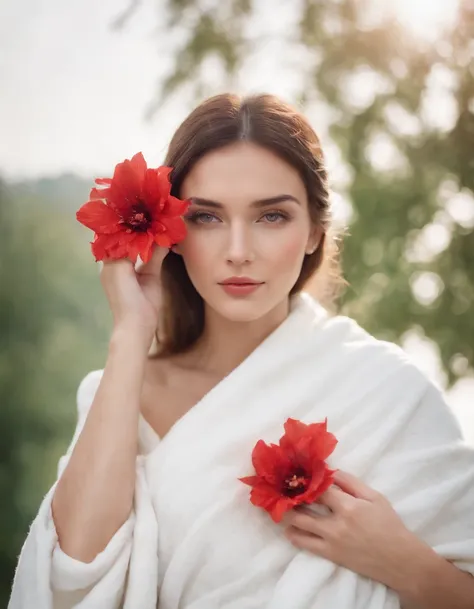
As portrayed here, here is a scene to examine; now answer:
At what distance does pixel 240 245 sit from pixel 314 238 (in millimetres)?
288

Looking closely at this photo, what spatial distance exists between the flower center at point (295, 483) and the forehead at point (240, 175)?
52 centimetres

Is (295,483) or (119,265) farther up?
(119,265)

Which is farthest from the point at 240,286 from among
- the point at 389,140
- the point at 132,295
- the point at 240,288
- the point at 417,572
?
the point at 389,140

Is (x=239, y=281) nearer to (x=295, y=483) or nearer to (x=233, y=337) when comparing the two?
(x=233, y=337)

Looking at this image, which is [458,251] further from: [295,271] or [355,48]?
[295,271]

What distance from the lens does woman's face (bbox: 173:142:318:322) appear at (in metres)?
1.36

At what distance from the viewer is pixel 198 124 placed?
1454 millimetres

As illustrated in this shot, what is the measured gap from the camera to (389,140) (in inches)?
119

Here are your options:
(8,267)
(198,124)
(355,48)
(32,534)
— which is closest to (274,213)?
(198,124)

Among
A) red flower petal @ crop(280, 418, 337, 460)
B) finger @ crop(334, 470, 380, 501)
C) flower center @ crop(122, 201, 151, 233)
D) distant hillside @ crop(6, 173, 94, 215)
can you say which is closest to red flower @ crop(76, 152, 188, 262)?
flower center @ crop(122, 201, 151, 233)

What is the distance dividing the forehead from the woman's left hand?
58 cm

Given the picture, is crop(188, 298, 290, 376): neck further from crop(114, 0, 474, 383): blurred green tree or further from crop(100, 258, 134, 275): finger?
crop(114, 0, 474, 383): blurred green tree

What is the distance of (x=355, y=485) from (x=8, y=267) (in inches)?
98.7

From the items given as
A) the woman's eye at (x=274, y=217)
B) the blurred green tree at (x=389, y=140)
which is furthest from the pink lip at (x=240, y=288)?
the blurred green tree at (x=389, y=140)
